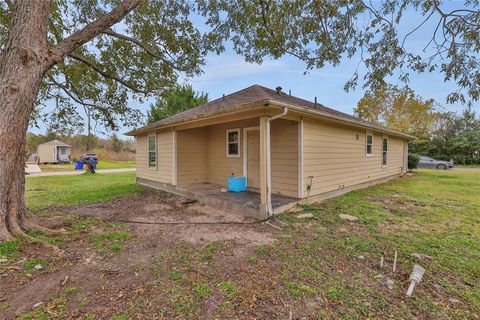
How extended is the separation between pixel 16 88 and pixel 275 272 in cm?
471

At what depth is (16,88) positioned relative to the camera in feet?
12.3

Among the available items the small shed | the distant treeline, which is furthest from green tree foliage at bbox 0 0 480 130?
the distant treeline

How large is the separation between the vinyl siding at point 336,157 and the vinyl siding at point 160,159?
15.8 feet

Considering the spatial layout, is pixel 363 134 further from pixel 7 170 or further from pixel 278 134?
pixel 7 170

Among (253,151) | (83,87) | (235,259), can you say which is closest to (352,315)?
(235,259)

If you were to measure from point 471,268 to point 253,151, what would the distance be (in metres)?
5.50

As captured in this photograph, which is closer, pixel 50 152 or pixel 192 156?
pixel 192 156

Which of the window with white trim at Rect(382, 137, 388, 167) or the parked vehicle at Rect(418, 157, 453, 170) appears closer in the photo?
the window with white trim at Rect(382, 137, 388, 167)

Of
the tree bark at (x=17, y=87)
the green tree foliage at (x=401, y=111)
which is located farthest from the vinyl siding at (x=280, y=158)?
the green tree foliage at (x=401, y=111)

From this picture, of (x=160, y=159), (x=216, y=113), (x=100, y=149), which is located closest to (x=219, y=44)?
(x=216, y=113)

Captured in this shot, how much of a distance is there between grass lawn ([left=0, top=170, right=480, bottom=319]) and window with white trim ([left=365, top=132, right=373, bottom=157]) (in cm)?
465

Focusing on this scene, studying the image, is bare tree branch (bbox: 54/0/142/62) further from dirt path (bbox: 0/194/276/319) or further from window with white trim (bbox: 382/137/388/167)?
window with white trim (bbox: 382/137/388/167)

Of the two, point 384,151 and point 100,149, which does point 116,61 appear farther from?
point 100,149

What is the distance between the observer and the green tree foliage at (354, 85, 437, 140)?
67.7 feet
